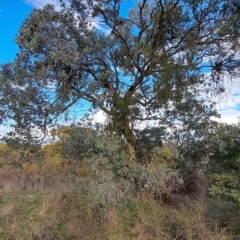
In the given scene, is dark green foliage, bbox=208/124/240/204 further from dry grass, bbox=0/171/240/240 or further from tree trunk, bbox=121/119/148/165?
tree trunk, bbox=121/119/148/165

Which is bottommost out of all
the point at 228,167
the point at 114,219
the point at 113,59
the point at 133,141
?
the point at 114,219

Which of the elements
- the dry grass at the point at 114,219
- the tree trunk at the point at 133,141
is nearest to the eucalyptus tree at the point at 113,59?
the tree trunk at the point at 133,141

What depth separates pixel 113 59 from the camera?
7.04 metres

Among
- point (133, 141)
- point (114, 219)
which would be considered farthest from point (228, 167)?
point (114, 219)

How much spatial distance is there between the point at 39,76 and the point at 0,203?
3.85 m

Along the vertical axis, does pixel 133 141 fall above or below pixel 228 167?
above

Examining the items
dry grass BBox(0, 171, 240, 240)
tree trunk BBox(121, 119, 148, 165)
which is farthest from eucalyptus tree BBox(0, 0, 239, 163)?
dry grass BBox(0, 171, 240, 240)

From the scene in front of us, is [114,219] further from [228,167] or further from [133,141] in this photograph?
[228,167]

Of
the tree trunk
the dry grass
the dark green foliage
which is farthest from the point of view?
the tree trunk

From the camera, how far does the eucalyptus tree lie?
6.05 m

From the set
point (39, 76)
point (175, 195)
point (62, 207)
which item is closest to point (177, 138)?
point (175, 195)

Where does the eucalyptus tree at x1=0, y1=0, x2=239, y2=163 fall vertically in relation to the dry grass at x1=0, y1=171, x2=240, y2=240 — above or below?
above

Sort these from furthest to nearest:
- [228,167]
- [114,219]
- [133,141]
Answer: [133,141], [114,219], [228,167]

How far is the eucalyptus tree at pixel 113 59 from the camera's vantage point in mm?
6047
